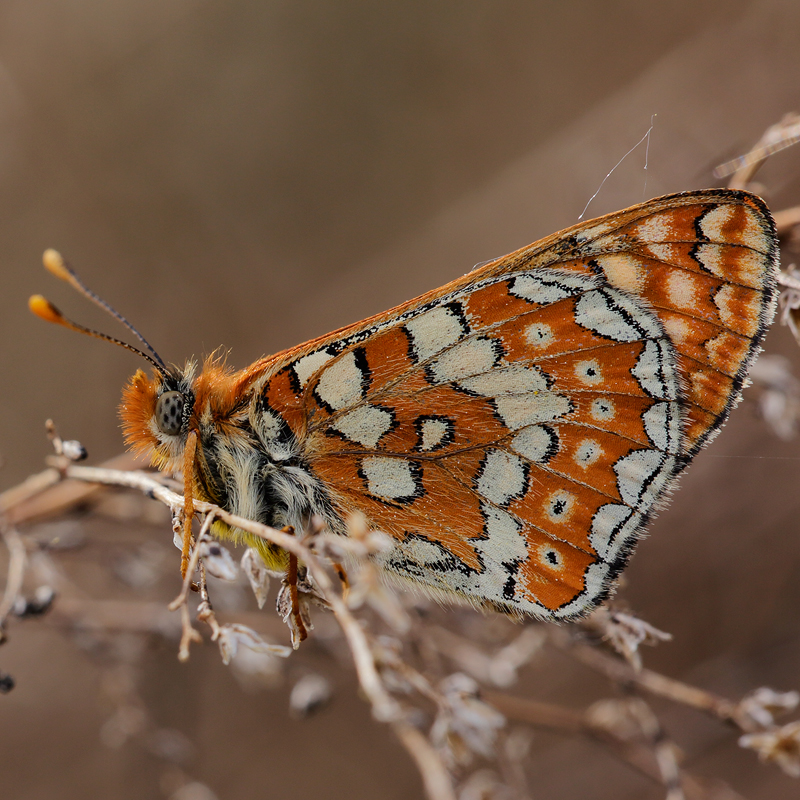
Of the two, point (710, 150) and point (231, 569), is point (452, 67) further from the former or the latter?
point (231, 569)

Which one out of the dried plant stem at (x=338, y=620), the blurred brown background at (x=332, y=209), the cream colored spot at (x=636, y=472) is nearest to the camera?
the dried plant stem at (x=338, y=620)

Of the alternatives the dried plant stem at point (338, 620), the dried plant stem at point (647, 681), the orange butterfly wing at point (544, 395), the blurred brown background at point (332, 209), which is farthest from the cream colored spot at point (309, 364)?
the blurred brown background at point (332, 209)

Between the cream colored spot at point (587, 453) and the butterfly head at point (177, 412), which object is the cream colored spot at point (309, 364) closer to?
the butterfly head at point (177, 412)

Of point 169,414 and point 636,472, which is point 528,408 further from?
point 169,414

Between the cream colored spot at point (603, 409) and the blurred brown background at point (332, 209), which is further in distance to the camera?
the blurred brown background at point (332, 209)

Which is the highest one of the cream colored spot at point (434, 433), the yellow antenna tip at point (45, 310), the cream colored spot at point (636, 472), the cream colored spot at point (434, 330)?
the yellow antenna tip at point (45, 310)

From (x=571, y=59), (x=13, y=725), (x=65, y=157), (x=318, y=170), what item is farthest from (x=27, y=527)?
(x=571, y=59)
